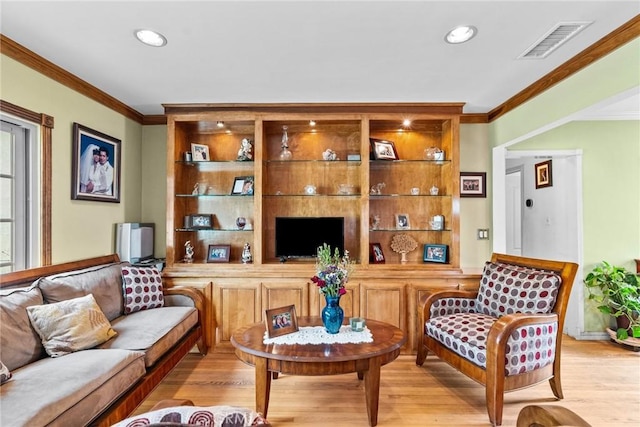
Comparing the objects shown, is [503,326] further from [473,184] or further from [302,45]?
[302,45]


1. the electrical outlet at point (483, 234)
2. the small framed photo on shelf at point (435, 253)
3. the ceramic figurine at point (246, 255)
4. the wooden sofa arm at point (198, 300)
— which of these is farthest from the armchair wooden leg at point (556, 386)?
the wooden sofa arm at point (198, 300)

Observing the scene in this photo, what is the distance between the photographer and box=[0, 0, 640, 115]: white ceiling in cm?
183

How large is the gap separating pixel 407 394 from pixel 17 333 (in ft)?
8.58

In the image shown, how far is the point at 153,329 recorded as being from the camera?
245cm

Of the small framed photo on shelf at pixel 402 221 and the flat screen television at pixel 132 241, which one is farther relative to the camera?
the small framed photo on shelf at pixel 402 221

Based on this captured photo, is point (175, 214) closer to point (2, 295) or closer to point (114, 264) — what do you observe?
point (114, 264)

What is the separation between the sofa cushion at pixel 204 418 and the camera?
3.61ft

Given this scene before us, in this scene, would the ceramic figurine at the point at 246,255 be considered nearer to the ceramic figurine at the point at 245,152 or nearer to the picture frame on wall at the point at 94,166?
the ceramic figurine at the point at 245,152

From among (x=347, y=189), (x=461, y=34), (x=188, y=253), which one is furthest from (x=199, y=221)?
(x=461, y=34)

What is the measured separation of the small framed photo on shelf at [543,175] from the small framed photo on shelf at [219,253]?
4035mm

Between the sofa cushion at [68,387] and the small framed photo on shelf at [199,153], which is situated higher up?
the small framed photo on shelf at [199,153]

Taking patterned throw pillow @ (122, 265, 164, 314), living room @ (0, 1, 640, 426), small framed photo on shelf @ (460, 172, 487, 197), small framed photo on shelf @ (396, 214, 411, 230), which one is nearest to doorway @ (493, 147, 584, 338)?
living room @ (0, 1, 640, 426)

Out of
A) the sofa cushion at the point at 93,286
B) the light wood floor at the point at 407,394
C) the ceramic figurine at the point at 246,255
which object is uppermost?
the ceramic figurine at the point at 246,255

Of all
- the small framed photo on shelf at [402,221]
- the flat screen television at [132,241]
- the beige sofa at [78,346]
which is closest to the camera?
the beige sofa at [78,346]
